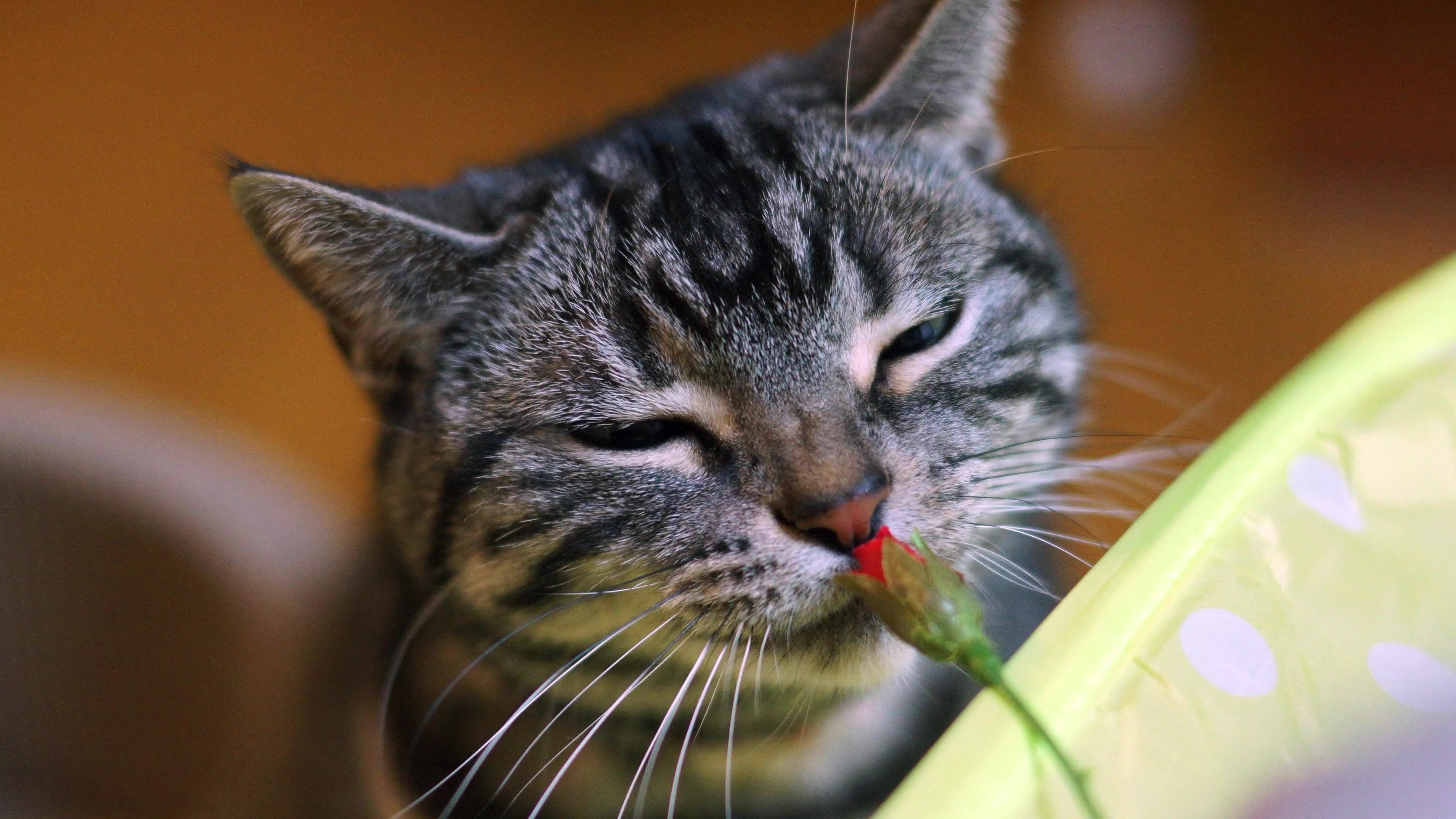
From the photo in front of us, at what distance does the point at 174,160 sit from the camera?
6.64ft

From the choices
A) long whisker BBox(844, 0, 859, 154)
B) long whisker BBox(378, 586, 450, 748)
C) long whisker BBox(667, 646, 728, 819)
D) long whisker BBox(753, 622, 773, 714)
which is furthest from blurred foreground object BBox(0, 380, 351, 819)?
long whisker BBox(844, 0, 859, 154)

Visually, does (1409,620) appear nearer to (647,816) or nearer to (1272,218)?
(647,816)

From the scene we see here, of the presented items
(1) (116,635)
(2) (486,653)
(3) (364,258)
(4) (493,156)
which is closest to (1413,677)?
(2) (486,653)

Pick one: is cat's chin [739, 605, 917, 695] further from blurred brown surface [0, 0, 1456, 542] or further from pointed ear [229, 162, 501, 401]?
blurred brown surface [0, 0, 1456, 542]

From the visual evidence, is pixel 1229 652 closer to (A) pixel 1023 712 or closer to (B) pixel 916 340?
(A) pixel 1023 712

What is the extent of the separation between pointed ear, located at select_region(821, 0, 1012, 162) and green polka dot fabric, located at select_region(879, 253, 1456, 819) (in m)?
0.42

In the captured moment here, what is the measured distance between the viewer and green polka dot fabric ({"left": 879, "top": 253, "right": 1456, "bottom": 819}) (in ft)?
1.68

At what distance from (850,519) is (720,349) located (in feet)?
0.58

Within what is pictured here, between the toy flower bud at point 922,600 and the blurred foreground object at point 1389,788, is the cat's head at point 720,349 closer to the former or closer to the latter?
the toy flower bud at point 922,600

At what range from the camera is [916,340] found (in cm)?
85

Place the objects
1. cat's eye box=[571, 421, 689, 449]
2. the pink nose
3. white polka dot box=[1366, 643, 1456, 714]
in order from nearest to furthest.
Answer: white polka dot box=[1366, 643, 1456, 714] → the pink nose → cat's eye box=[571, 421, 689, 449]

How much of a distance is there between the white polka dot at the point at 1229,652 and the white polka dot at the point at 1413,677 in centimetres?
8

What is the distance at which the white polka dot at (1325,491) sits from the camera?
619mm

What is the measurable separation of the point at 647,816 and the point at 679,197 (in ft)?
2.02
